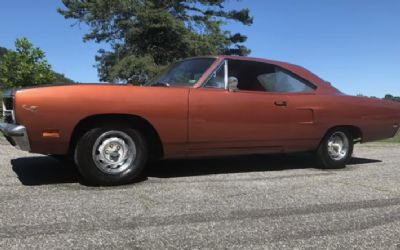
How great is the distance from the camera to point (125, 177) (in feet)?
17.6

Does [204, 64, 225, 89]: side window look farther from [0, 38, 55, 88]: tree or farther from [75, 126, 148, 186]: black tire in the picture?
[0, 38, 55, 88]: tree

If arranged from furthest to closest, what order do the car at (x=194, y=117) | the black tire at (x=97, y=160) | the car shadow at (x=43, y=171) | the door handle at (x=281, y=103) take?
1. the door handle at (x=281, y=103)
2. the car shadow at (x=43, y=171)
3. the black tire at (x=97, y=160)
4. the car at (x=194, y=117)

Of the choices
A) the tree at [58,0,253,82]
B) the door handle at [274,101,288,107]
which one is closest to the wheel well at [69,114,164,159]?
the door handle at [274,101,288,107]

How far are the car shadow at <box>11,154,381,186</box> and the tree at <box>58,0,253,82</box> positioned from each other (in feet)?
80.2

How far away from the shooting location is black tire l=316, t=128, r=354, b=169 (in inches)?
275

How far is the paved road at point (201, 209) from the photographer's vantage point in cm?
364

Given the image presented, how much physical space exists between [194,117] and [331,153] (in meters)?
Result: 2.37

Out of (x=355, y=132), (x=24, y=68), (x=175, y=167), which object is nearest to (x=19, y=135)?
(x=175, y=167)

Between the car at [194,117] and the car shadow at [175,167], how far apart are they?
0.30 meters

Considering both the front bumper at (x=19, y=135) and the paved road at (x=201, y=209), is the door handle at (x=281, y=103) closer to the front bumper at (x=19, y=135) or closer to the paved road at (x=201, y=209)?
the paved road at (x=201, y=209)

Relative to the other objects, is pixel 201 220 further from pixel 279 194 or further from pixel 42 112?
pixel 42 112

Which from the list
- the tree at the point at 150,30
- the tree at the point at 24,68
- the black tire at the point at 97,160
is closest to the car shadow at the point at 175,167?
the black tire at the point at 97,160

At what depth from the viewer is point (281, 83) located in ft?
21.9

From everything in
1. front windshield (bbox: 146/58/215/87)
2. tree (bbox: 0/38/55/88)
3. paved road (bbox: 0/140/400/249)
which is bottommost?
paved road (bbox: 0/140/400/249)
